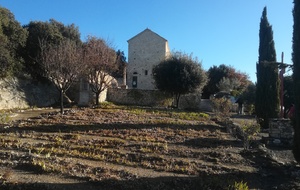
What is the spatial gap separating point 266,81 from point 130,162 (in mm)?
14149

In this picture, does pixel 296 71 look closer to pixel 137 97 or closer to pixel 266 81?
pixel 266 81

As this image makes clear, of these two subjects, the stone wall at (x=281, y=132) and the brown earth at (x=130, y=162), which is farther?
the stone wall at (x=281, y=132)

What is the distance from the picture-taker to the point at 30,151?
7.55 m

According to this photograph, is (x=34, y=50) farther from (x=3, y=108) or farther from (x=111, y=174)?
(x=111, y=174)

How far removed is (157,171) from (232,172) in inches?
70.4

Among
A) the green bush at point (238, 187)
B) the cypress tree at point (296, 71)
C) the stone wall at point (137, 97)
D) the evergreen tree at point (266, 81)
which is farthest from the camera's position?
the stone wall at point (137, 97)

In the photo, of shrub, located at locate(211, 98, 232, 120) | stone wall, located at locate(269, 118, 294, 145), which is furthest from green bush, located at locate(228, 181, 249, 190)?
shrub, located at locate(211, 98, 232, 120)

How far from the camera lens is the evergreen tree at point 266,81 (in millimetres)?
18703

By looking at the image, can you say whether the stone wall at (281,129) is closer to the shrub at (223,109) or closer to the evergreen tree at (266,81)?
the shrub at (223,109)

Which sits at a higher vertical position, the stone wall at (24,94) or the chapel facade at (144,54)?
the chapel facade at (144,54)

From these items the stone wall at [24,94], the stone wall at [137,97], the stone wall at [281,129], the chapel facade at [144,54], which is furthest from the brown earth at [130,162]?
the chapel facade at [144,54]

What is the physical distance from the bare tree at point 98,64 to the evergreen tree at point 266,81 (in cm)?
1261

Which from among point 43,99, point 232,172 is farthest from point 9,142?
point 43,99

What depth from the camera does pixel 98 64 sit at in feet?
83.4
